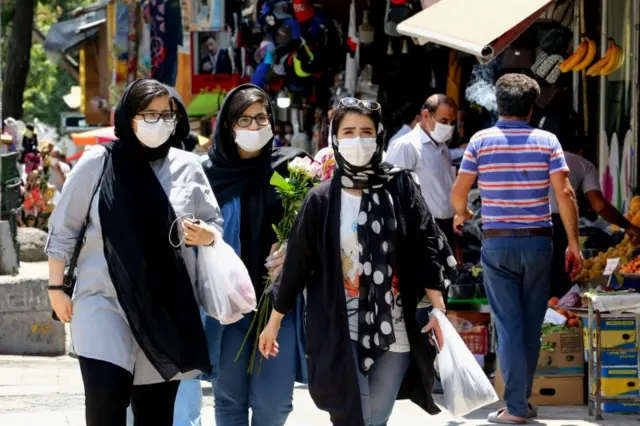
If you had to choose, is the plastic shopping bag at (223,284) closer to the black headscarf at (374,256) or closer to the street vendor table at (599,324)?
the black headscarf at (374,256)

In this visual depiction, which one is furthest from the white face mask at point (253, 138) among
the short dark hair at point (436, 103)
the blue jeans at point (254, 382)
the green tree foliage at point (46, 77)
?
the green tree foliage at point (46, 77)

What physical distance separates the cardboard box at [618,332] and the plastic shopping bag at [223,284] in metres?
3.17

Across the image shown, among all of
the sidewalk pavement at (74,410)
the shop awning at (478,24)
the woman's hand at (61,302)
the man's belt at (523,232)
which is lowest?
the sidewalk pavement at (74,410)

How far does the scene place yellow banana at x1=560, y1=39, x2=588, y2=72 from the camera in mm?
11375

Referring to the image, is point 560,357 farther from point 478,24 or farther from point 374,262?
point 374,262

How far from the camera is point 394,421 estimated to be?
8383 millimetres

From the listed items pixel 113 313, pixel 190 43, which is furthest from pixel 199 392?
pixel 190 43

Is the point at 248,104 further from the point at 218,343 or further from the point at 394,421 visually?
the point at 394,421

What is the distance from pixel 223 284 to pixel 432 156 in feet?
13.1

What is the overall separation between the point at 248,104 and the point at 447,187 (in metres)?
3.38

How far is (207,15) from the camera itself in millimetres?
23750

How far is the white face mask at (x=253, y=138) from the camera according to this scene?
6328 mm

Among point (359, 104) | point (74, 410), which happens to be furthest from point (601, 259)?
point (359, 104)

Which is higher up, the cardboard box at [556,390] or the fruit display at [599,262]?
the fruit display at [599,262]
